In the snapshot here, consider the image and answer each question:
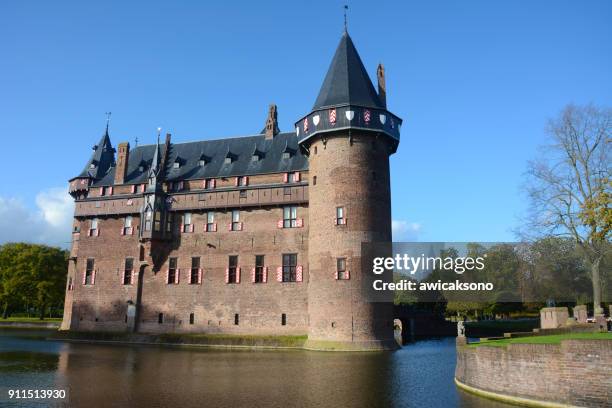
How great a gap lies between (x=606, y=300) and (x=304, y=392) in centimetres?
3580

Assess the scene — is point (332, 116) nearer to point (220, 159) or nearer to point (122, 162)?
point (220, 159)

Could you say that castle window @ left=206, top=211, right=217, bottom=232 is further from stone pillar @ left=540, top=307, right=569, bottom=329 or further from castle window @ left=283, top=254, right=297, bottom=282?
stone pillar @ left=540, top=307, right=569, bottom=329

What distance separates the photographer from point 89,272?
37.1 meters

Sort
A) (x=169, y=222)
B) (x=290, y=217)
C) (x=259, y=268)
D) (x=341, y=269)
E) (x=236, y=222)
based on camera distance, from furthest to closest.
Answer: (x=169, y=222), (x=236, y=222), (x=259, y=268), (x=290, y=217), (x=341, y=269)

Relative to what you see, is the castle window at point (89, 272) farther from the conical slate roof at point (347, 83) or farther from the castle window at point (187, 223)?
the conical slate roof at point (347, 83)

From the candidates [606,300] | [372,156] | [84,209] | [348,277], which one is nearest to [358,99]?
[372,156]

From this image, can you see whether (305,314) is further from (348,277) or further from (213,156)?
(213,156)

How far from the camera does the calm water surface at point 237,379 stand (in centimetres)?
1212

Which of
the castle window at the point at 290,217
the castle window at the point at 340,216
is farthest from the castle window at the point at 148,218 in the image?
the castle window at the point at 340,216

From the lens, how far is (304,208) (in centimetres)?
3148

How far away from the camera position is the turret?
26500mm

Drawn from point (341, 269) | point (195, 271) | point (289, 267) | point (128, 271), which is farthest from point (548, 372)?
point (128, 271)

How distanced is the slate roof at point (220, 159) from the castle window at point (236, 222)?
2852 millimetres

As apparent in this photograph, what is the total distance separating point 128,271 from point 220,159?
425 inches
